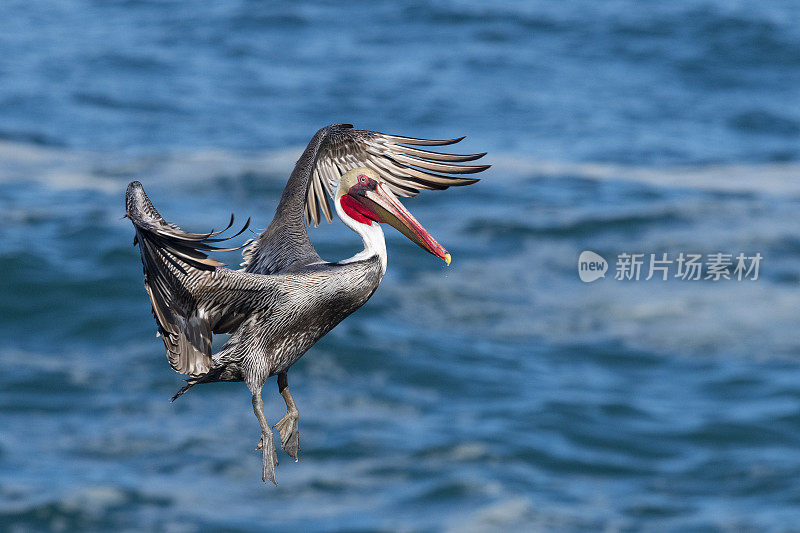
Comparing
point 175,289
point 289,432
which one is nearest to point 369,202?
point 175,289

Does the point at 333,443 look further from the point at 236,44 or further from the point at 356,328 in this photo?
the point at 236,44

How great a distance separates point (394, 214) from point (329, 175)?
3.80m

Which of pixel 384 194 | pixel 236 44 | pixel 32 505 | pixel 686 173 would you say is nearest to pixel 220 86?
pixel 236 44

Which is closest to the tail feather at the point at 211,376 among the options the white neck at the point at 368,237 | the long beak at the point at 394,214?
the white neck at the point at 368,237

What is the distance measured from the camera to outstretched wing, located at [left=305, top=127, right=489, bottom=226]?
9.99 metres

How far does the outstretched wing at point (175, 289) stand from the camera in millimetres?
8492

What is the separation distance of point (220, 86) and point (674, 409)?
305 feet

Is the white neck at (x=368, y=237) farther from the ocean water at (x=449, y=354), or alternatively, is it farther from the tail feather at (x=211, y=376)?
the ocean water at (x=449, y=354)

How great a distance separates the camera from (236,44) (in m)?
193

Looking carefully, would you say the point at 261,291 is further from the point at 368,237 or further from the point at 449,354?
the point at 449,354
